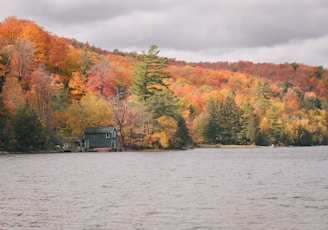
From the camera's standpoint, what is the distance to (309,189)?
1499 inches

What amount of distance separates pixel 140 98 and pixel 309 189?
80.0 m

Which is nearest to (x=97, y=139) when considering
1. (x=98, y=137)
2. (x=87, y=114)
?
(x=98, y=137)

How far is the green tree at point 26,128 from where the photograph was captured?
268ft

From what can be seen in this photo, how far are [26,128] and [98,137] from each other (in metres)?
20.7

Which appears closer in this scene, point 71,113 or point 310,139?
point 71,113

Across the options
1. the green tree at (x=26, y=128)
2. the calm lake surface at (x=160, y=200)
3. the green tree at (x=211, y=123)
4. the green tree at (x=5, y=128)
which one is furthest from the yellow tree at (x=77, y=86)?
the calm lake surface at (x=160, y=200)

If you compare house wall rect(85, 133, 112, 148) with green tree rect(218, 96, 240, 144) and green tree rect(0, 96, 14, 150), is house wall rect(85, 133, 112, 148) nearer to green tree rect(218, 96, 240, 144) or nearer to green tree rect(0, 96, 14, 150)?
green tree rect(0, 96, 14, 150)

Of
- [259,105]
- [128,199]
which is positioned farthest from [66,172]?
[259,105]

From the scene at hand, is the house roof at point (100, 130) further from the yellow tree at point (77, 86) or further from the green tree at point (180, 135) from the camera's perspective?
the green tree at point (180, 135)

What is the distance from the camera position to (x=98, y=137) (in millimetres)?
100250

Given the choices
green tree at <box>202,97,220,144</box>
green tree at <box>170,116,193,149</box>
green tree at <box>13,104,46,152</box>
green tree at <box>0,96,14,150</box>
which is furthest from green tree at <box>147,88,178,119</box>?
green tree at <box>0,96,14,150</box>

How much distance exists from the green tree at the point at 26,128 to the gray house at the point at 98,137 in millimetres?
16064

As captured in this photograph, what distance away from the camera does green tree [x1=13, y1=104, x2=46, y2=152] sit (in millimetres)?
81812

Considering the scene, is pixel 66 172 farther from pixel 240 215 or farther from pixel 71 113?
pixel 71 113
